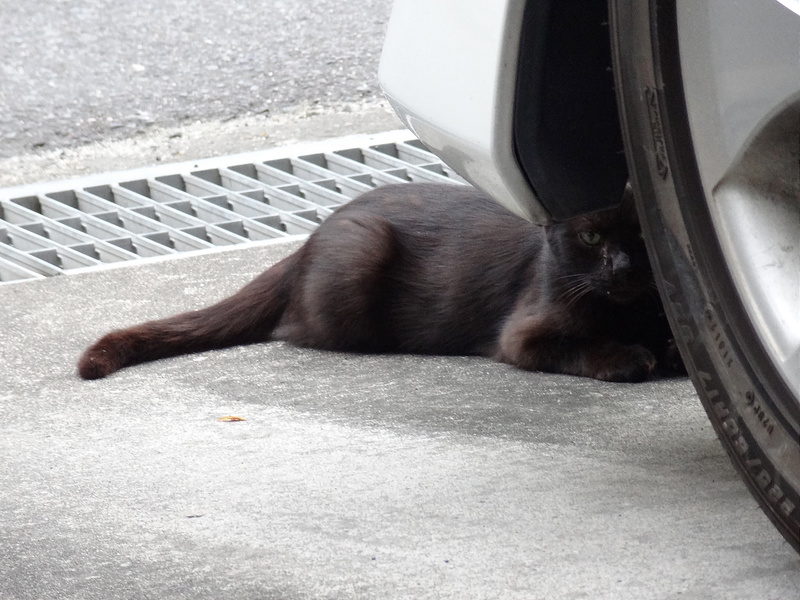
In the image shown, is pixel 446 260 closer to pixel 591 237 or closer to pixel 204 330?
pixel 591 237

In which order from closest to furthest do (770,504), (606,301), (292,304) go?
(770,504)
(606,301)
(292,304)

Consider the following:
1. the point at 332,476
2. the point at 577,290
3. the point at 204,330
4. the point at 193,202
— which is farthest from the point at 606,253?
the point at 193,202

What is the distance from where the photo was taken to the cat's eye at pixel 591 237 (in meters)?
2.73

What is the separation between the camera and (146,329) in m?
3.03

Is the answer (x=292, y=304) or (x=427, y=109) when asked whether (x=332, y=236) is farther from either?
(x=427, y=109)

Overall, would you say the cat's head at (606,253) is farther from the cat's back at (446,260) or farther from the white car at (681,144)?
the white car at (681,144)

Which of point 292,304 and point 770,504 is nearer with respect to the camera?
point 770,504

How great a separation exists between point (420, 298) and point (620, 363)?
2.33ft

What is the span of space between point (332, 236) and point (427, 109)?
1.32m

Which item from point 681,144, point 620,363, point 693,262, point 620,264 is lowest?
point 620,363

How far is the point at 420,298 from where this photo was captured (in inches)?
125

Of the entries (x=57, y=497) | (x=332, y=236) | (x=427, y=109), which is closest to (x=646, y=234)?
(x=427, y=109)

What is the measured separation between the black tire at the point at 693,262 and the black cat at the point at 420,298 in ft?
3.47

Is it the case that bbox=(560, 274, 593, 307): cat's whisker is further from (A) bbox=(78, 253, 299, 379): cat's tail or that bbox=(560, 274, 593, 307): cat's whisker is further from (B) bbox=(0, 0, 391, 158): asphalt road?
(B) bbox=(0, 0, 391, 158): asphalt road
